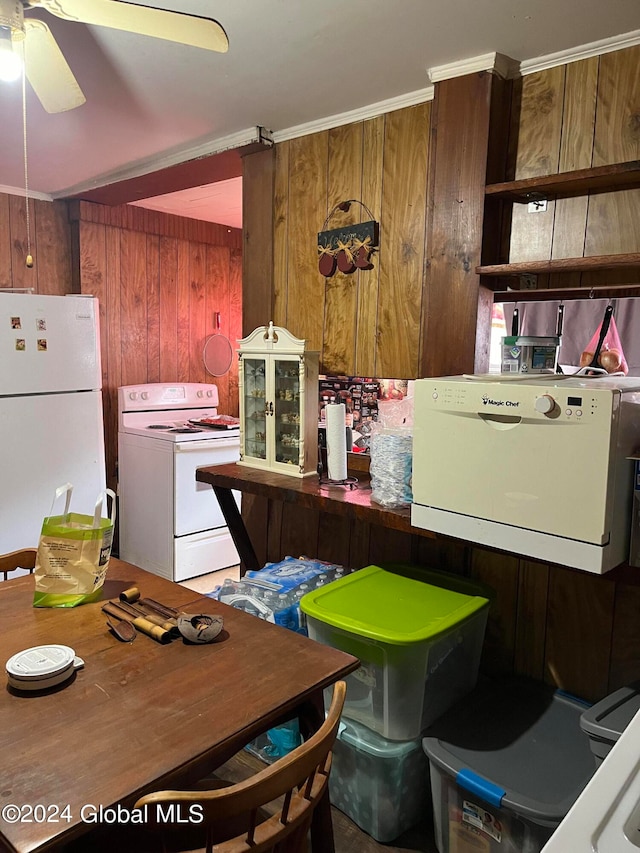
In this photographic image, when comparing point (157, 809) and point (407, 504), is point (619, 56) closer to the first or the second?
point (407, 504)

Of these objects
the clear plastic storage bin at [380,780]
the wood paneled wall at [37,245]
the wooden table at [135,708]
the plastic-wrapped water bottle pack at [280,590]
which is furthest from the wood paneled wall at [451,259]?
the wood paneled wall at [37,245]

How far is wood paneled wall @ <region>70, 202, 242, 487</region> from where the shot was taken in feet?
13.6

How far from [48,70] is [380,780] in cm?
219

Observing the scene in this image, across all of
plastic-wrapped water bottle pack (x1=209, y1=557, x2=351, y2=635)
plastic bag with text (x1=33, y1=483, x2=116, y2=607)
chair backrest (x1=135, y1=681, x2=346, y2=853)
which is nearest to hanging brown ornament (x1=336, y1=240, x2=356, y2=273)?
plastic-wrapped water bottle pack (x1=209, y1=557, x2=351, y2=635)

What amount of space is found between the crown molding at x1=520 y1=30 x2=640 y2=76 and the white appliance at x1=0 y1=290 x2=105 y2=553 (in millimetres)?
2559

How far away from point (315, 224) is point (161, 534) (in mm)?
Answer: 2116

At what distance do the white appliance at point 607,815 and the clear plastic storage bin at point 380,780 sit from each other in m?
1.10

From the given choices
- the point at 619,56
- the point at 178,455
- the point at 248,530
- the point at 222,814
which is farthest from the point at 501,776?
the point at 178,455

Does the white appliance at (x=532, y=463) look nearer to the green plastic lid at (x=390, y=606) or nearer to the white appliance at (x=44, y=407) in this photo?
the green plastic lid at (x=390, y=606)

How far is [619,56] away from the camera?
1.83 m

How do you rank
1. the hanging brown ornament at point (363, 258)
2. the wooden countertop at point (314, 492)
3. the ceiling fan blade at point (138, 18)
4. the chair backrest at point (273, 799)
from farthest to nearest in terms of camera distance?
1. the hanging brown ornament at point (363, 258)
2. the wooden countertop at point (314, 492)
3. the ceiling fan blade at point (138, 18)
4. the chair backrest at point (273, 799)

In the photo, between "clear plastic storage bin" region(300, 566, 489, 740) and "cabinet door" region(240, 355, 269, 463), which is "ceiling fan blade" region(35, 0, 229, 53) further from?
"clear plastic storage bin" region(300, 566, 489, 740)

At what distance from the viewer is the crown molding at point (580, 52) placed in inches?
70.9

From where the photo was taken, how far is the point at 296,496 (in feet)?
7.29
